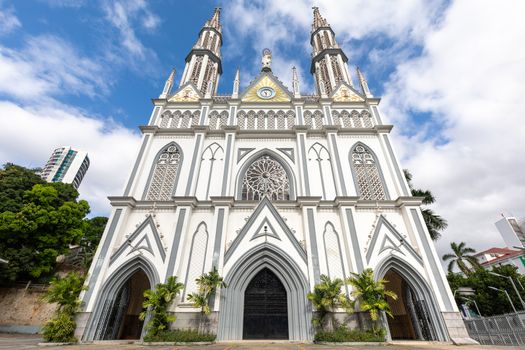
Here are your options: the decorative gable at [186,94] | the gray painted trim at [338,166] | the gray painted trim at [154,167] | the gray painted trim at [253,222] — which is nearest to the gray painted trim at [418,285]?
the gray painted trim at [253,222]

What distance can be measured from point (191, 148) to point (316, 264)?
979cm

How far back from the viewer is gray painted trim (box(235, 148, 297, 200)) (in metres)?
13.8

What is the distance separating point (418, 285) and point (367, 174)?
6012 mm

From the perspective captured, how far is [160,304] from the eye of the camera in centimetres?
942


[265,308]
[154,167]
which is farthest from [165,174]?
[265,308]

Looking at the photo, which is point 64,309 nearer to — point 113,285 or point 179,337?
point 113,285

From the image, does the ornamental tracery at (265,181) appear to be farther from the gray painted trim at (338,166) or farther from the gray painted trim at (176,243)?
the gray painted trim at (176,243)

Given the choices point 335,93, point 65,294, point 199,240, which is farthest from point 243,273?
point 335,93

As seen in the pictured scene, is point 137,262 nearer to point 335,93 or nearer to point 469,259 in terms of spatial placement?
point 335,93

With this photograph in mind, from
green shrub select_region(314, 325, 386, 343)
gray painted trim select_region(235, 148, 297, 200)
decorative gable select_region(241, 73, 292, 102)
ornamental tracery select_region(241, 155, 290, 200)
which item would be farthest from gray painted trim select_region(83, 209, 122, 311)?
decorative gable select_region(241, 73, 292, 102)

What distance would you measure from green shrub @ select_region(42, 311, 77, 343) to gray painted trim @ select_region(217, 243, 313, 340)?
5540 millimetres

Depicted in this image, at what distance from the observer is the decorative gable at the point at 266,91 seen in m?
18.2

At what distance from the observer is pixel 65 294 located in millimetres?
9680

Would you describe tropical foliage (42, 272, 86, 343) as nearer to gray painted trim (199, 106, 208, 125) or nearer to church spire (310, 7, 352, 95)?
gray painted trim (199, 106, 208, 125)
